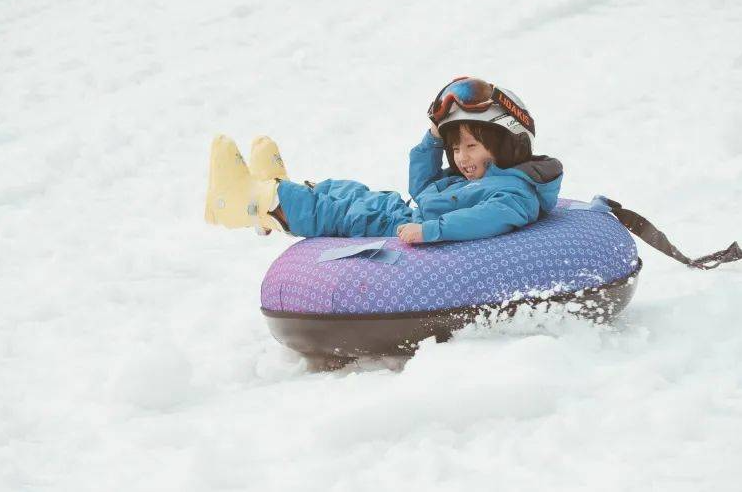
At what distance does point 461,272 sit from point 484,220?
10.2 inches

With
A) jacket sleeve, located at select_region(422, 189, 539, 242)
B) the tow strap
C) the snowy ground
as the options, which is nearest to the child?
jacket sleeve, located at select_region(422, 189, 539, 242)

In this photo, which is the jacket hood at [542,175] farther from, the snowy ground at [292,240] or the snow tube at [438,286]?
the snowy ground at [292,240]

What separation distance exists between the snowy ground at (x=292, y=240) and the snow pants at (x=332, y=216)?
536 mm

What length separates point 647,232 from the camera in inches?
150

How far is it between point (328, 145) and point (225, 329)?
3.28 metres

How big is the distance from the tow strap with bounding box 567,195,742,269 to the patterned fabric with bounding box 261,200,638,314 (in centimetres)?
32

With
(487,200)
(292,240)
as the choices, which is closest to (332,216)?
(487,200)

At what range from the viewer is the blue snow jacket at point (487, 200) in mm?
3180

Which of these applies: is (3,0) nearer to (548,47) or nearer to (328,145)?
(328,145)

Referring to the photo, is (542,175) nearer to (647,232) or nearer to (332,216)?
(647,232)

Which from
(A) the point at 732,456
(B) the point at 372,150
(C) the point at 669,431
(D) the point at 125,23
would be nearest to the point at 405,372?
(C) the point at 669,431

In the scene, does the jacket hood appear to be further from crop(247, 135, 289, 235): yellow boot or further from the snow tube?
crop(247, 135, 289, 235): yellow boot

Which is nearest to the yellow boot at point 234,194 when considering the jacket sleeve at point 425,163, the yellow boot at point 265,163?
the yellow boot at point 265,163

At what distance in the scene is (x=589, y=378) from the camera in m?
2.69
